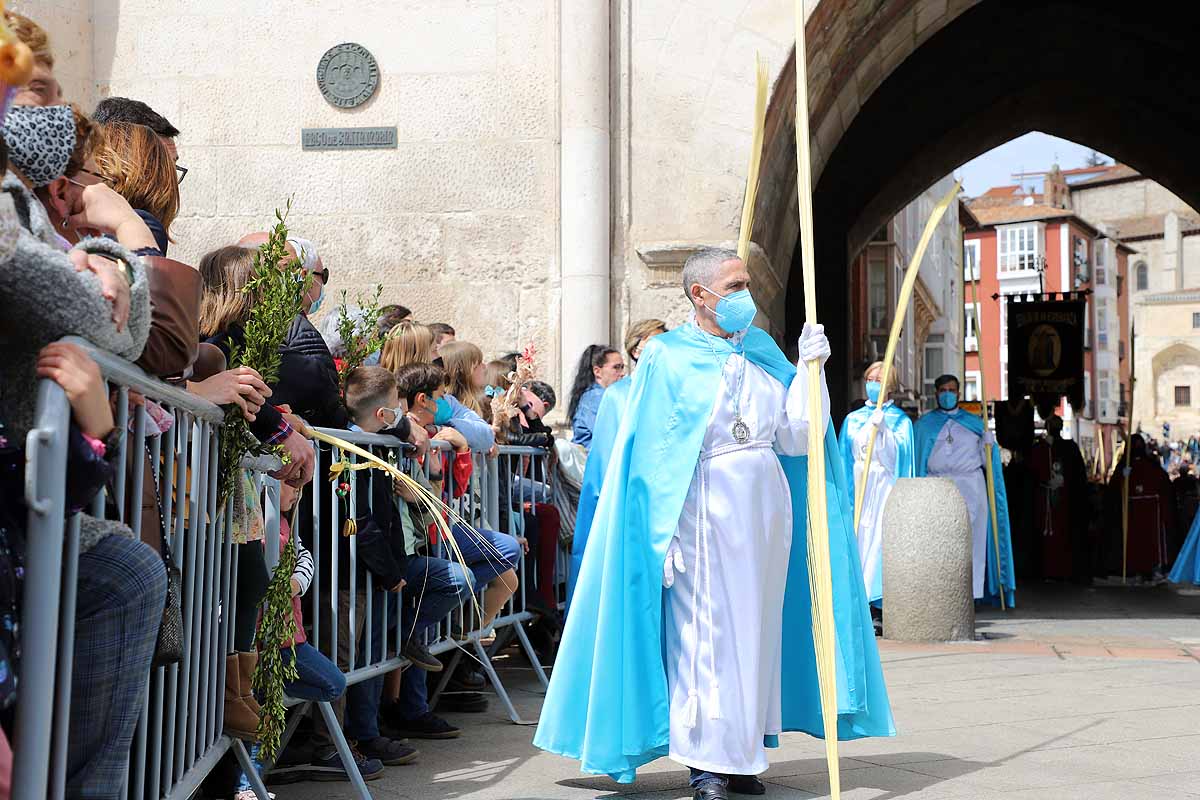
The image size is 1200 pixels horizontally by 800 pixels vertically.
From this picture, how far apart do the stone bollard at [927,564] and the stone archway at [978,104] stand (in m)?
3.87

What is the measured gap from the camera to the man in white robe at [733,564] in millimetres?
4859

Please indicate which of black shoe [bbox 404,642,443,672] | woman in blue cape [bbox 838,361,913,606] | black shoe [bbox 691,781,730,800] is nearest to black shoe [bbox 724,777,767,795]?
black shoe [bbox 691,781,730,800]

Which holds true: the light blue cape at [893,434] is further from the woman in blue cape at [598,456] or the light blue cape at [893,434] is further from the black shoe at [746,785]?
the black shoe at [746,785]

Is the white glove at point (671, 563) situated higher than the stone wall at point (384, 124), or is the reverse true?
the stone wall at point (384, 124)

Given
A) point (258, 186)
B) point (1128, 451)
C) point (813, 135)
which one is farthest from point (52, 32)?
point (1128, 451)

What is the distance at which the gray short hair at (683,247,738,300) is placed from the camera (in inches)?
205

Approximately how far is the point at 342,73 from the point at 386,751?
18.9 feet

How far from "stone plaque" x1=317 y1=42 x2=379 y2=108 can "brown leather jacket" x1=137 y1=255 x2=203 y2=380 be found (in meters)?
7.02

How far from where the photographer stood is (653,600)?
502cm

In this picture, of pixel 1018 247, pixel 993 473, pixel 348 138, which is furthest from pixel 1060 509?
pixel 1018 247

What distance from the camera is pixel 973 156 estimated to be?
20.4m

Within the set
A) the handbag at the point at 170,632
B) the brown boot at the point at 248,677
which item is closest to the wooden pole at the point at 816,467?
the brown boot at the point at 248,677

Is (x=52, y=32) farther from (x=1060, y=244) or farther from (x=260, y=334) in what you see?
(x=1060, y=244)

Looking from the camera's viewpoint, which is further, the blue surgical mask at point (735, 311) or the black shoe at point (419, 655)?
the black shoe at point (419, 655)
